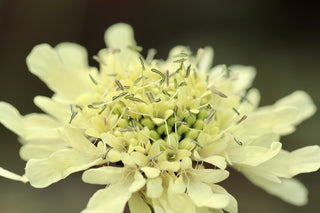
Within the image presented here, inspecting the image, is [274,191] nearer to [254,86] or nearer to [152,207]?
[152,207]

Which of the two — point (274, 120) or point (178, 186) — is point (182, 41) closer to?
point (274, 120)

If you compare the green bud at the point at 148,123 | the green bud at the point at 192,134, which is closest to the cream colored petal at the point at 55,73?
the green bud at the point at 148,123

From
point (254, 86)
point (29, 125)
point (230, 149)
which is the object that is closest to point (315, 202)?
point (254, 86)

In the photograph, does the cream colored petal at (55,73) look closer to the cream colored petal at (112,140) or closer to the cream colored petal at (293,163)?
the cream colored petal at (112,140)

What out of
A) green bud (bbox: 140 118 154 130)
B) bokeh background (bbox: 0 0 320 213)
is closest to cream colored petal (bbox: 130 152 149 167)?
green bud (bbox: 140 118 154 130)

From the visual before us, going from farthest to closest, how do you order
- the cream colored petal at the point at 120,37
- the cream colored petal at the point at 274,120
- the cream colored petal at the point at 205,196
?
the cream colored petal at the point at 120,37
the cream colored petal at the point at 274,120
the cream colored petal at the point at 205,196

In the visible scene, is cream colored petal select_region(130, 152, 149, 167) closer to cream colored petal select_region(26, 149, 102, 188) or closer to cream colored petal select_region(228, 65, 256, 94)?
cream colored petal select_region(26, 149, 102, 188)
